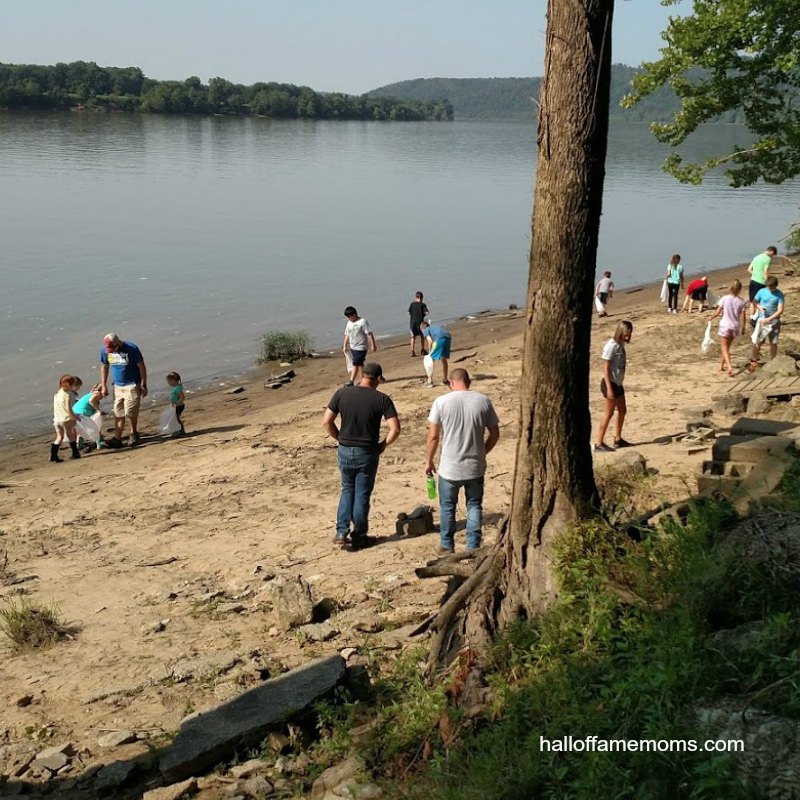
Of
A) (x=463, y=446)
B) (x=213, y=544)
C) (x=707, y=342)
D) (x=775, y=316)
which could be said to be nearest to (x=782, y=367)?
(x=775, y=316)

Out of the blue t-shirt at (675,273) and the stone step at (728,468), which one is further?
the blue t-shirt at (675,273)

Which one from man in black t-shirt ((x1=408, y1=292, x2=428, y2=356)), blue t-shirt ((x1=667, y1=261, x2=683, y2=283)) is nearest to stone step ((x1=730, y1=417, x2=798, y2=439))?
man in black t-shirt ((x1=408, y1=292, x2=428, y2=356))

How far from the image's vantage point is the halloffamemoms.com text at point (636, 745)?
381 cm

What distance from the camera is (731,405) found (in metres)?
12.1

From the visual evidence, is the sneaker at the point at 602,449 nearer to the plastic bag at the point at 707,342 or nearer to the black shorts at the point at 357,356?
the black shorts at the point at 357,356

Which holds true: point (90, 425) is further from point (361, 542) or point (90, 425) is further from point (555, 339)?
point (555, 339)

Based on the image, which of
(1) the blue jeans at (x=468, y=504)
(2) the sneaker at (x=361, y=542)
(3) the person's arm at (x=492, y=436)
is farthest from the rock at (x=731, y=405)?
(2) the sneaker at (x=361, y=542)

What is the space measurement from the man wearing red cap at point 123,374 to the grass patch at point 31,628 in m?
7.11

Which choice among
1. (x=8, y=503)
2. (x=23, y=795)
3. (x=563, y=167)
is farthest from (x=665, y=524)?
(x=8, y=503)

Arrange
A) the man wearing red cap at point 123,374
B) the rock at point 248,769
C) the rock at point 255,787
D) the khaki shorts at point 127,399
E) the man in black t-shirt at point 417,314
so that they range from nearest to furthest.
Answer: the rock at point 255,787 → the rock at point 248,769 → the man wearing red cap at point 123,374 → the khaki shorts at point 127,399 → the man in black t-shirt at point 417,314

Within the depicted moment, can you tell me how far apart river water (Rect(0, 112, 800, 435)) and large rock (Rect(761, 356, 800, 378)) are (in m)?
12.5

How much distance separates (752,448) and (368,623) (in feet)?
12.2

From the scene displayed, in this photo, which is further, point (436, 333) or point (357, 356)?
point (357, 356)

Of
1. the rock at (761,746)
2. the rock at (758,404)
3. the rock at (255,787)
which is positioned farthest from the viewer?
the rock at (758,404)
